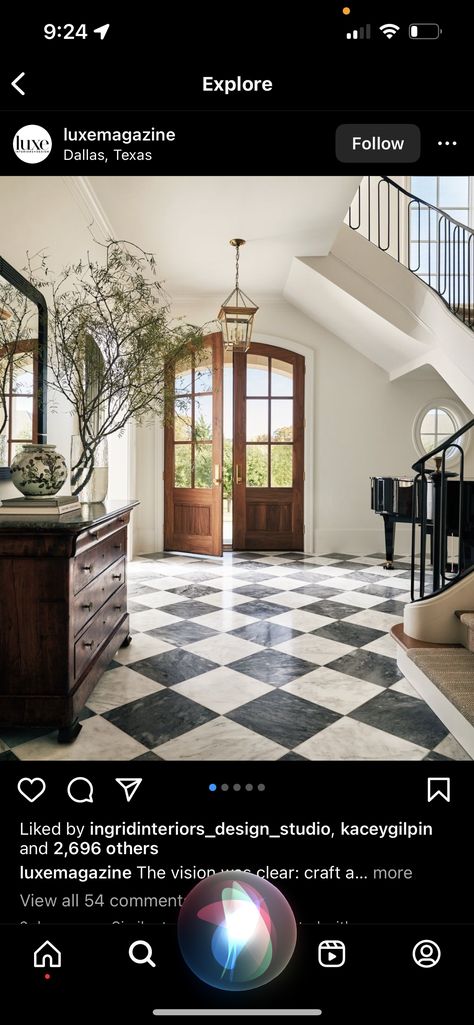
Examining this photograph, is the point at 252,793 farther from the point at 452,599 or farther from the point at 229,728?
the point at 452,599

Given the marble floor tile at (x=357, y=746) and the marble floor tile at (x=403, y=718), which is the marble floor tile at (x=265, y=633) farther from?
the marble floor tile at (x=357, y=746)

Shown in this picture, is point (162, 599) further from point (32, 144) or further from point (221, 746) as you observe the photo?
point (32, 144)

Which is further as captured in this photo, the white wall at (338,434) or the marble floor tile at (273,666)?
the white wall at (338,434)

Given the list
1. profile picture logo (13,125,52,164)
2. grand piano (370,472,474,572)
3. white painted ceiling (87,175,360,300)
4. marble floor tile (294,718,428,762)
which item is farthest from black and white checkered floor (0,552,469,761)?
white painted ceiling (87,175,360,300)

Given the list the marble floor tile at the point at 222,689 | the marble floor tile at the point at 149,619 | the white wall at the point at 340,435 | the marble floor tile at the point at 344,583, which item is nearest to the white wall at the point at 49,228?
the marble floor tile at the point at 149,619

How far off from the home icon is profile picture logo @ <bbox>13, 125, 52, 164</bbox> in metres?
0.76

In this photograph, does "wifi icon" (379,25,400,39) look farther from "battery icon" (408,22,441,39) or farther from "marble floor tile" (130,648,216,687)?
"marble floor tile" (130,648,216,687)

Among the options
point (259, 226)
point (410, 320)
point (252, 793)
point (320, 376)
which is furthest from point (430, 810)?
point (320, 376)

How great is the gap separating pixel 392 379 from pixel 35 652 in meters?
5.35

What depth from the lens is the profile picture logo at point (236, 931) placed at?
0.43 meters

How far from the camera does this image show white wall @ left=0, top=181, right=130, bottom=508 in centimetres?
220

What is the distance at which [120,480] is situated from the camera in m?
5.45

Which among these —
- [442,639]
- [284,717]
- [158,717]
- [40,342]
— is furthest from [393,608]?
[40,342]

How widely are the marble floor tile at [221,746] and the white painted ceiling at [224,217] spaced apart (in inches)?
118
